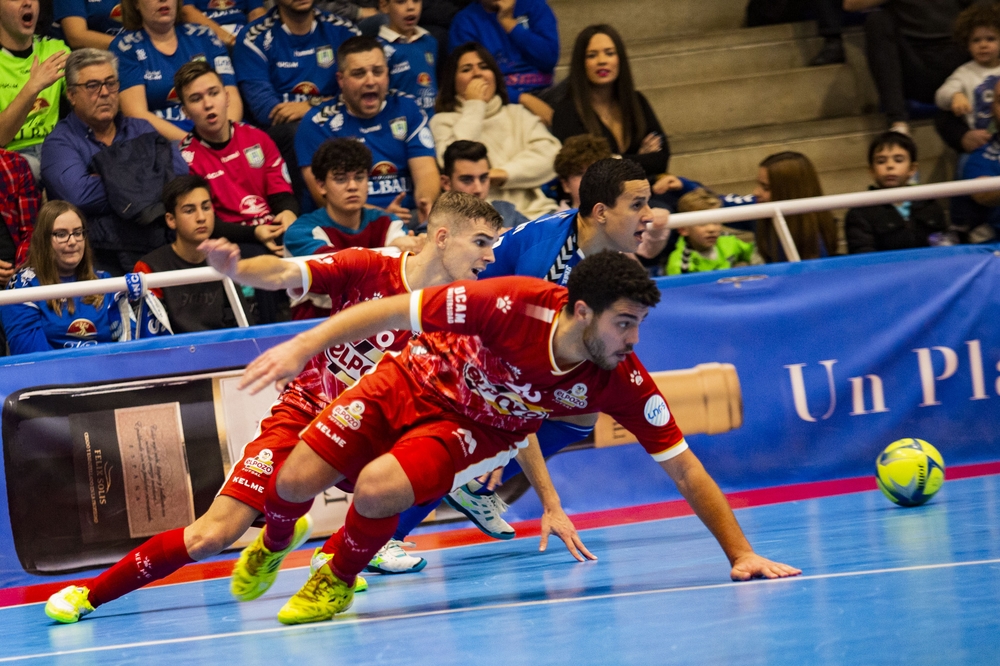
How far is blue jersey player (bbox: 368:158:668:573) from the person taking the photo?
17.1ft

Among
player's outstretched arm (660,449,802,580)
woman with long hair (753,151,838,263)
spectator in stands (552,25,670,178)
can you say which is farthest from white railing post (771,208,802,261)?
player's outstretched arm (660,449,802,580)

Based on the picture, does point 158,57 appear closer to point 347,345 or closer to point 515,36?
point 515,36

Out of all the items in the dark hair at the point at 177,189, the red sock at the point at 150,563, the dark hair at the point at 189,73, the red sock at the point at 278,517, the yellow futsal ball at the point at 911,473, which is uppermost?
the dark hair at the point at 189,73

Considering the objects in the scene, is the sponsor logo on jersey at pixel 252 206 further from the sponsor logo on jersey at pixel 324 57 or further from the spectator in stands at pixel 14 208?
the sponsor logo on jersey at pixel 324 57

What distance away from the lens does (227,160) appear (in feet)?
25.0

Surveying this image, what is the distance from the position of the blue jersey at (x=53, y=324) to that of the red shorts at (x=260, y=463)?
1990mm

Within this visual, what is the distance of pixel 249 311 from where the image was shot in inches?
272

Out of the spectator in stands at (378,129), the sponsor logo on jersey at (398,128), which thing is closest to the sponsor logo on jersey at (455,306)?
the spectator in stands at (378,129)

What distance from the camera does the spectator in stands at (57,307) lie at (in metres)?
6.56

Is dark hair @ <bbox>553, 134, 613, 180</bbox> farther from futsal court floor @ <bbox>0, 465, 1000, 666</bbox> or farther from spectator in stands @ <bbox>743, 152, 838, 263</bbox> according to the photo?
futsal court floor @ <bbox>0, 465, 1000, 666</bbox>

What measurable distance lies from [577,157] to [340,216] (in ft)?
4.80

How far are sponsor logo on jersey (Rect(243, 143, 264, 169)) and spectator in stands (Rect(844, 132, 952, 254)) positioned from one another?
12.4 feet

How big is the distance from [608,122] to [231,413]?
3455mm

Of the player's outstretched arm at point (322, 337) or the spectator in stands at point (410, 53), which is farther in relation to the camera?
the spectator in stands at point (410, 53)
